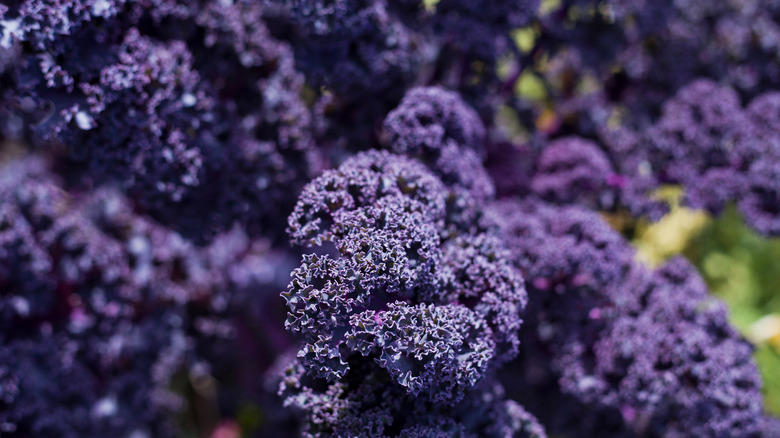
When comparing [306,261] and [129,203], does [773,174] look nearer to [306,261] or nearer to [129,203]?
[306,261]

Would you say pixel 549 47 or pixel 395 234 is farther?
pixel 549 47

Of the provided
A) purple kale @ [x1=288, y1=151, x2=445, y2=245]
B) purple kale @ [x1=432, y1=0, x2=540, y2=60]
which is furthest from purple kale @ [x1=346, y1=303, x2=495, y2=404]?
purple kale @ [x1=432, y1=0, x2=540, y2=60]

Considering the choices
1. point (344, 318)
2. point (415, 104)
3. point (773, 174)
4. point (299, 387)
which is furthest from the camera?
point (773, 174)

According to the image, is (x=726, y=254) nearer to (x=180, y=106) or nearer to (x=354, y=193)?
(x=354, y=193)

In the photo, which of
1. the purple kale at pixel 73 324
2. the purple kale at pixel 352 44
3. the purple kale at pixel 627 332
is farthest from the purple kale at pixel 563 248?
the purple kale at pixel 73 324

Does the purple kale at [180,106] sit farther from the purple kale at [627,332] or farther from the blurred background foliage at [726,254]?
the blurred background foliage at [726,254]

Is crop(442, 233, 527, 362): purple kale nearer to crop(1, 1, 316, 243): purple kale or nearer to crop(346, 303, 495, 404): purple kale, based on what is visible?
crop(346, 303, 495, 404): purple kale

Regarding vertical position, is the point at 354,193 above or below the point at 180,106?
below

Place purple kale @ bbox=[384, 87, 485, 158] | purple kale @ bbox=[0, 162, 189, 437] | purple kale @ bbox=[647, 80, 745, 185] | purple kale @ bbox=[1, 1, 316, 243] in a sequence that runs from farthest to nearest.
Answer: purple kale @ bbox=[647, 80, 745, 185] → purple kale @ bbox=[0, 162, 189, 437] → purple kale @ bbox=[384, 87, 485, 158] → purple kale @ bbox=[1, 1, 316, 243]

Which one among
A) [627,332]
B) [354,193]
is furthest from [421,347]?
[627,332]

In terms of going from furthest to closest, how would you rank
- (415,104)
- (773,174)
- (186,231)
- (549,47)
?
1. (549,47)
2. (773,174)
3. (186,231)
4. (415,104)

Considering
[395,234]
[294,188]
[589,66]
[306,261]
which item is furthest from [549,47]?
[306,261]
